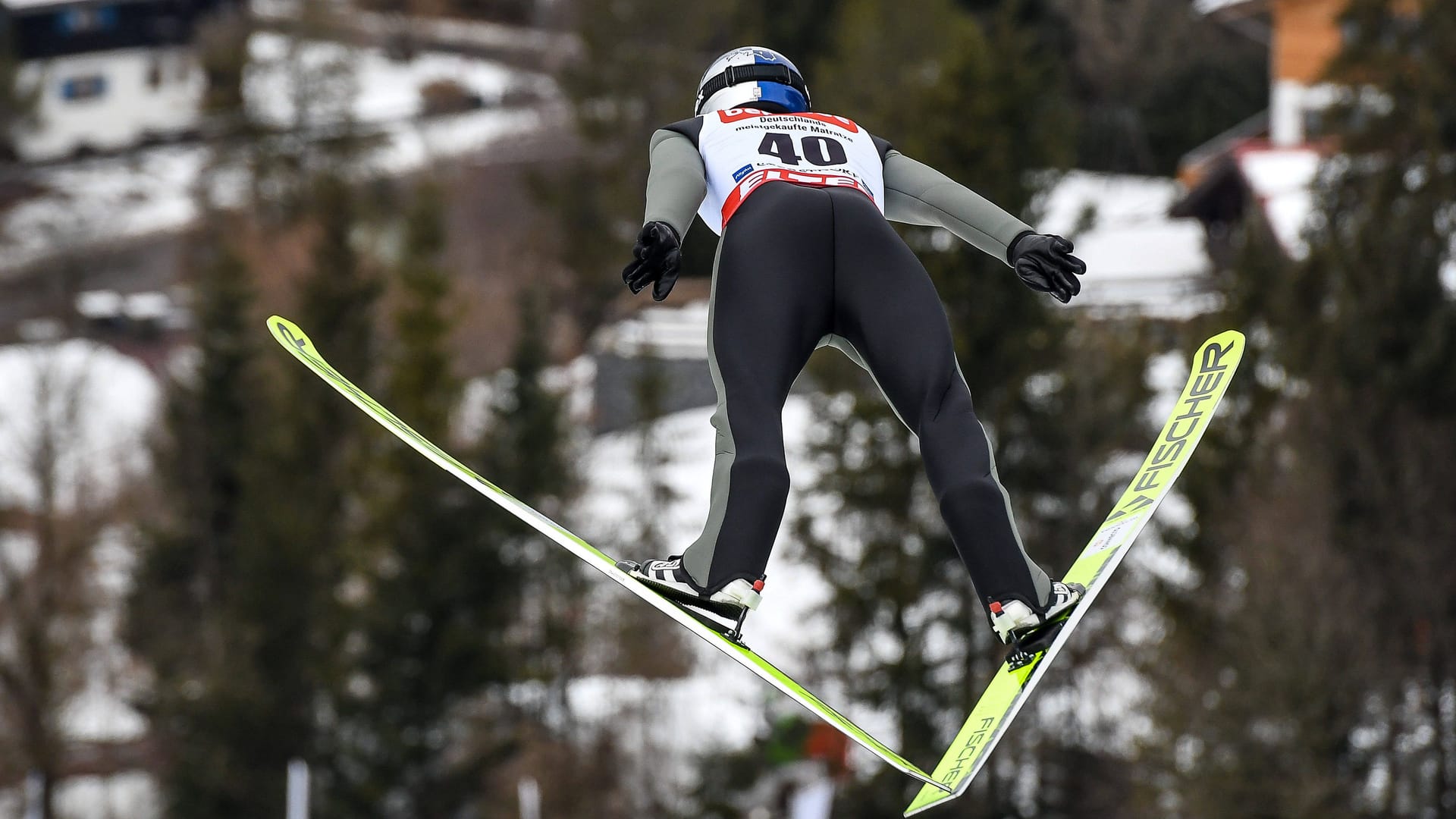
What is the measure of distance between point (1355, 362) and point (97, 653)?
17.7 meters

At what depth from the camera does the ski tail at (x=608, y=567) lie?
13.8ft

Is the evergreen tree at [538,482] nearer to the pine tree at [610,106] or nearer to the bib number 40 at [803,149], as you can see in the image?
the pine tree at [610,106]

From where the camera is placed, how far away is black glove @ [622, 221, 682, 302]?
12.7 feet

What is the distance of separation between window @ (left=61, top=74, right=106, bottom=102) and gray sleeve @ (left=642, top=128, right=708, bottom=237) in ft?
164

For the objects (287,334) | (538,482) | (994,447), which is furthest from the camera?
(538,482)

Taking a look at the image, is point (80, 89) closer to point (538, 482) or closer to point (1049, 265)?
point (538, 482)

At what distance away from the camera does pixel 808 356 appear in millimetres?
4133

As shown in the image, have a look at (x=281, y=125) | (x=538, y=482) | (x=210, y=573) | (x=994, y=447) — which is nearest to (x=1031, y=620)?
(x=994, y=447)

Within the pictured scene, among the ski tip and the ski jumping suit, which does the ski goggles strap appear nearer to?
the ski jumping suit

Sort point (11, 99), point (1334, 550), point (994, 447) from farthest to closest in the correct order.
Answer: point (11, 99) → point (994, 447) → point (1334, 550)

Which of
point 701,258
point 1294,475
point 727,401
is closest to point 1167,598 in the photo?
point 1294,475

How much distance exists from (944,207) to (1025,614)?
983 mm

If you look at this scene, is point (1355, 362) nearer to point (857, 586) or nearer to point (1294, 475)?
point (1294, 475)

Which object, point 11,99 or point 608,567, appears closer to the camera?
point 608,567
